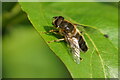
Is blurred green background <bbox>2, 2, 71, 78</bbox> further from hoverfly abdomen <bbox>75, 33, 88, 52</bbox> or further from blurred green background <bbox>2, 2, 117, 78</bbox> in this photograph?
hoverfly abdomen <bbox>75, 33, 88, 52</bbox>

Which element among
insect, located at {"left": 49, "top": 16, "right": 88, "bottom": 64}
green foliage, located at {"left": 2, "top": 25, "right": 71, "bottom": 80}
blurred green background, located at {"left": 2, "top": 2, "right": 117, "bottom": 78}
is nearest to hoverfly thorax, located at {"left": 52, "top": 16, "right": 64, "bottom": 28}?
insect, located at {"left": 49, "top": 16, "right": 88, "bottom": 64}

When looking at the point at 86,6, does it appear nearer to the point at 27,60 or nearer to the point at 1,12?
the point at 1,12

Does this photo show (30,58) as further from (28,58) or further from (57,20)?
(57,20)

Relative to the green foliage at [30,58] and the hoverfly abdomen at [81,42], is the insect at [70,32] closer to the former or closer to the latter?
the hoverfly abdomen at [81,42]

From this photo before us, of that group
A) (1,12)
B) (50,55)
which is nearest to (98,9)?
(1,12)

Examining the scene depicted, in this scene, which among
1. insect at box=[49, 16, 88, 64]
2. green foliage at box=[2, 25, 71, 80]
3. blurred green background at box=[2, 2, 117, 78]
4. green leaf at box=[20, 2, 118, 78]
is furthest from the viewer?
green foliage at box=[2, 25, 71, 80]
